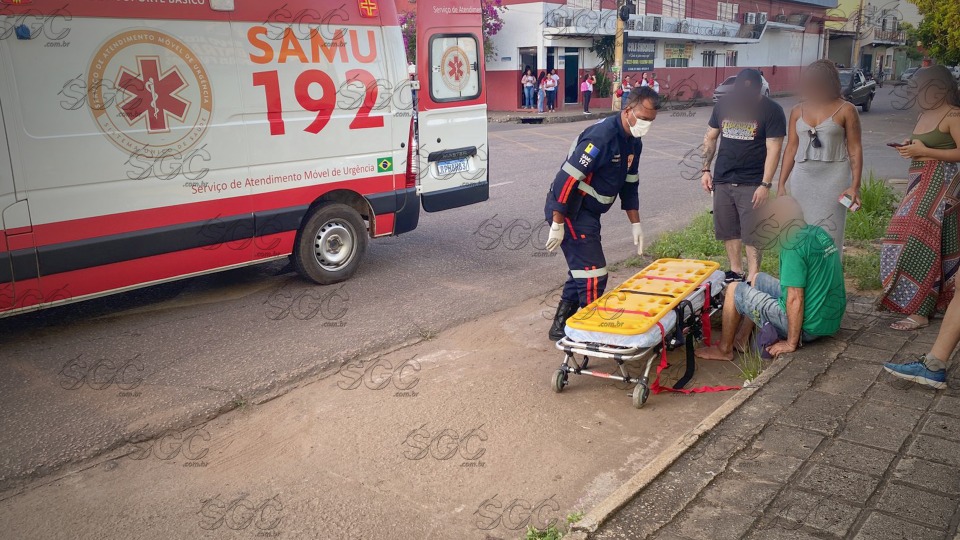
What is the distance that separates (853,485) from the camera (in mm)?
3443

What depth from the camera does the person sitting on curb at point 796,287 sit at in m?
4.80

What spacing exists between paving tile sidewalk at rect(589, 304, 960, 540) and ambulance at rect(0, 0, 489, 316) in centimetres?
438

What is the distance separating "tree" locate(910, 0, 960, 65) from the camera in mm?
16258

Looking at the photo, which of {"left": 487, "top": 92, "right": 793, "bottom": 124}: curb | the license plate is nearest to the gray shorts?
the license plate

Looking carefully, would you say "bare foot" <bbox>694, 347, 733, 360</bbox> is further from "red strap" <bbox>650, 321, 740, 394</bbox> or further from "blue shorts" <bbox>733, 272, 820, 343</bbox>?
"red strap" <bbox>650, 321, 740, 394</bbox>

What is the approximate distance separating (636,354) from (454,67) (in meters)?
4.62

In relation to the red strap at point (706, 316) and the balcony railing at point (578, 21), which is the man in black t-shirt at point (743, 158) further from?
the balcony railing at point (578, 21)

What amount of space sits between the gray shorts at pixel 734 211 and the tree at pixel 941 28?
41.9ft

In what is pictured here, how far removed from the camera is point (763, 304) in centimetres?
509

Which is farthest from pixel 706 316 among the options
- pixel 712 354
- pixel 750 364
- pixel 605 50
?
pixel 605 50

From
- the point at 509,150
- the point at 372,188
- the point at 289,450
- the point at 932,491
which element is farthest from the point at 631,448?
the point at 509,150

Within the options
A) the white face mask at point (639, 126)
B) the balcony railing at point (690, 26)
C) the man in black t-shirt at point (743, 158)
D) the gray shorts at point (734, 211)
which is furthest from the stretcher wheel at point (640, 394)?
the balcony railing at point (690, 26)

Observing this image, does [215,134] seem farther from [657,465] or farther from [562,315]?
[657,465]

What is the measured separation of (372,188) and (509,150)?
10.5 m
